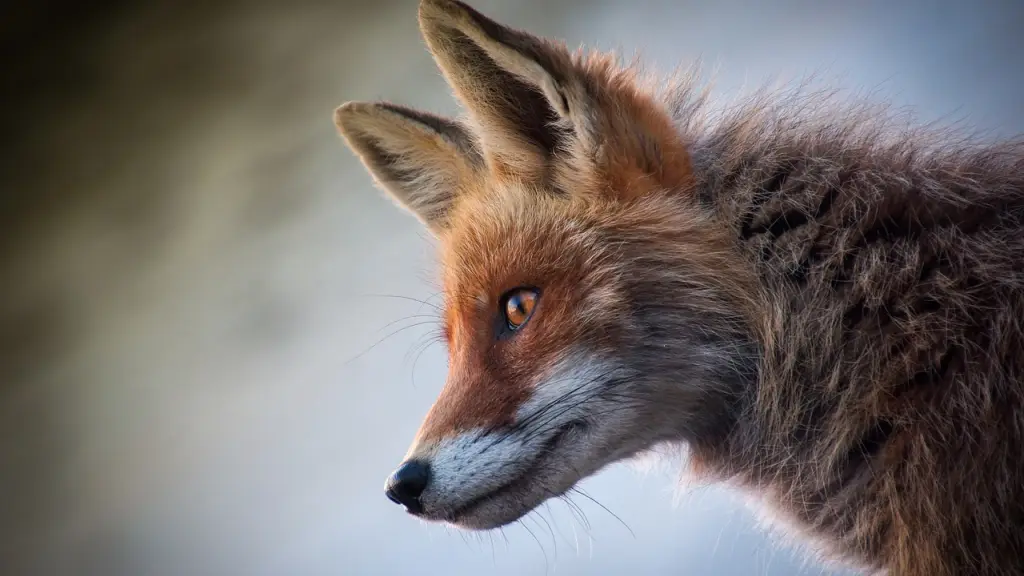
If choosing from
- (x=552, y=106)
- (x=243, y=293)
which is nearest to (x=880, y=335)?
(x=552, y=106)

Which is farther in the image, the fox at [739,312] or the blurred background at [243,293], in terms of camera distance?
the blurred background at [243,293]

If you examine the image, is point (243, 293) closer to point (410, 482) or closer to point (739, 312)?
point (410, 482)

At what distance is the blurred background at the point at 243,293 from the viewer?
162 cm

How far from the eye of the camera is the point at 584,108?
975mm

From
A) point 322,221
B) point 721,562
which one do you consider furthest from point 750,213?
point 322,221

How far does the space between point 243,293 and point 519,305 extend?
4.46 ft

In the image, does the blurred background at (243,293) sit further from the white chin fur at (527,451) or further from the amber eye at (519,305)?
the white chin fur at (527,451)

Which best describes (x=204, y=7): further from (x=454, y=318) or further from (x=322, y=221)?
(x=454, y=318)

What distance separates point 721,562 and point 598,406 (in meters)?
0.63

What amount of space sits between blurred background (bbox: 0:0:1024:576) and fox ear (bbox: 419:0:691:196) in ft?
1.33

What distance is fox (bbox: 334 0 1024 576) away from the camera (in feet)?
2.68

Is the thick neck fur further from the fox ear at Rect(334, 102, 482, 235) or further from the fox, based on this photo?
the fox ear at Rect(334, 102, 482, 235)

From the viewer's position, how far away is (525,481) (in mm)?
944

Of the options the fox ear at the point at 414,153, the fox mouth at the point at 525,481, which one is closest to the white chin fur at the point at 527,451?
the fox mouth at the point at 525,481
